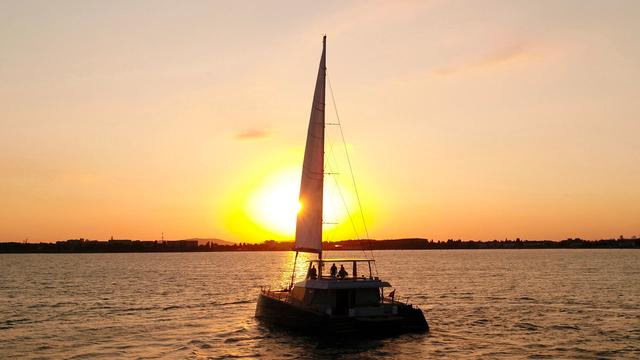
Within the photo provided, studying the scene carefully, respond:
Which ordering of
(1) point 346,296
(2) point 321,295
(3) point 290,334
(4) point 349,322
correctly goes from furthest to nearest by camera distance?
(3) point 290,334 < (2) point 321,295 < (1) point 346,296 < (4) point 349,322

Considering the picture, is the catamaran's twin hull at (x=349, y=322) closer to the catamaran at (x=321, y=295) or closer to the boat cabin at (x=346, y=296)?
the catamaran at (x=321, y=295)

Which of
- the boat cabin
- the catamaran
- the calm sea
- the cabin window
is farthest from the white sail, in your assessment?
the calm sea

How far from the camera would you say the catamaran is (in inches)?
1294

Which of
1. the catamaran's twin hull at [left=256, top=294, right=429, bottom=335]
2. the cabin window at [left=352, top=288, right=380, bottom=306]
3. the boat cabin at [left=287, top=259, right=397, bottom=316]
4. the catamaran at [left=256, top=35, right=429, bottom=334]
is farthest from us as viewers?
the cabin window at [left=352, top=288, right=380, bottom=306]

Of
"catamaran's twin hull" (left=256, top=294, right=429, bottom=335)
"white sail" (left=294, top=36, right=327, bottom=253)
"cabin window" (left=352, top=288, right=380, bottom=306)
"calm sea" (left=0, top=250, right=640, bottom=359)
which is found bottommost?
Answer: "calm sea" (left=0, top=250, right=640, bottom=359)

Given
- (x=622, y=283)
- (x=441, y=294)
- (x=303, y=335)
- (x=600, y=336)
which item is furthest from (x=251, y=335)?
(x=622, y=283)

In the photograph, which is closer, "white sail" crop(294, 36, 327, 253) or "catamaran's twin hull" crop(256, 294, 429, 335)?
"catamaran's twin hull" crop(256, 294, 429, 335)

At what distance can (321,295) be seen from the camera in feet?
113

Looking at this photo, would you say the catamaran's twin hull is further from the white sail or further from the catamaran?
the white sail

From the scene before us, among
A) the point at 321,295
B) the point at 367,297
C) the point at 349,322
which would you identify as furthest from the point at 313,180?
the point at 349,322

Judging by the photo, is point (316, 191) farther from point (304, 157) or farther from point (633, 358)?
point (633, 358)

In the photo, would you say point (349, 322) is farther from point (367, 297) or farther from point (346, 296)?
point (367, 297)

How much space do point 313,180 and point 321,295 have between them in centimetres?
→ 686

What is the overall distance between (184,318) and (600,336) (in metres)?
29.2
